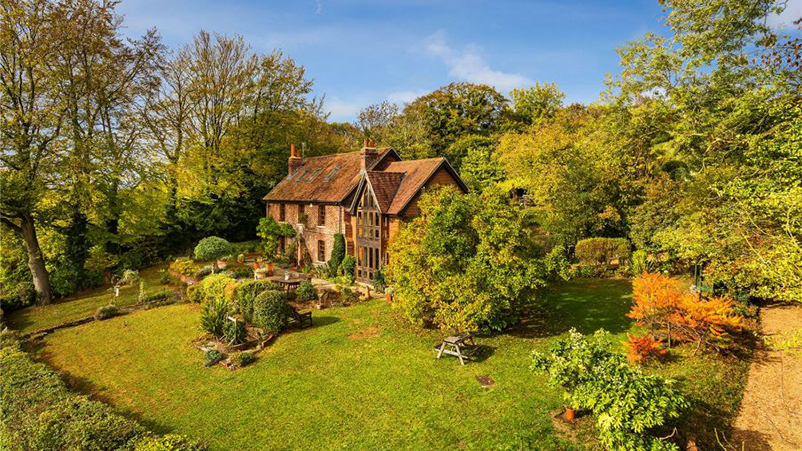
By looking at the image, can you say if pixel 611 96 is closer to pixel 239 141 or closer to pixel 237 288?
pixel 237 288

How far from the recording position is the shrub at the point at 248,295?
60.6ft

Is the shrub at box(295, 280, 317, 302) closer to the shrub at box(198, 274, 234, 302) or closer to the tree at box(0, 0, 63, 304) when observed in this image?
the shrub at box(198, 274, 234, 302)

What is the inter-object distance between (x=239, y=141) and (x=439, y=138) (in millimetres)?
23445

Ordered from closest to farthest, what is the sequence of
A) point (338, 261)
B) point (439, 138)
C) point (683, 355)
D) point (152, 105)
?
point (683, 355) → point (338, 261) → point (152, 105) → point (439, 138)

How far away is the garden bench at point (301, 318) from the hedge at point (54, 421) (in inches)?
323

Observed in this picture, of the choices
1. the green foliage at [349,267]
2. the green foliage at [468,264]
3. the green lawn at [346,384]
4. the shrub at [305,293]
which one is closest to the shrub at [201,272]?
the green lawn at [346,384]

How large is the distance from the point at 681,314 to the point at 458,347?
26.5ft

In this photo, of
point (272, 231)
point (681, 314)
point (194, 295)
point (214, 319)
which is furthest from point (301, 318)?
point (272, 231)

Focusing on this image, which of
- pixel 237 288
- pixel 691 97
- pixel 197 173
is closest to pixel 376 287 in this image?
pixel 237 288

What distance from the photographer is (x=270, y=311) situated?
17500 mm

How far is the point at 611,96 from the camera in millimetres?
23812

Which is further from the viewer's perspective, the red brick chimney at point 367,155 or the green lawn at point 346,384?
the red brick chimney at point 367,155

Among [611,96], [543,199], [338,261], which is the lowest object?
[338,261]

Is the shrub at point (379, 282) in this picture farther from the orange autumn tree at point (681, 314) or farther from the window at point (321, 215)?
the orange autumn tree at point (681, 314)
